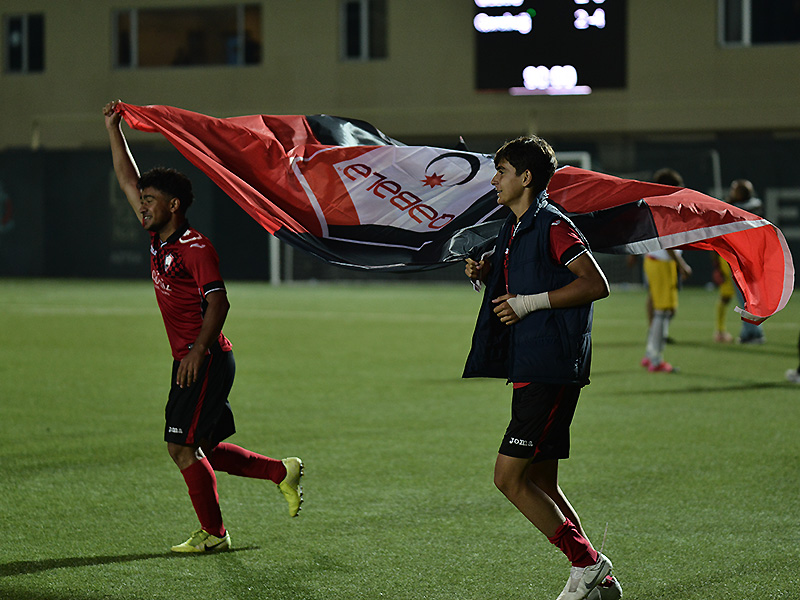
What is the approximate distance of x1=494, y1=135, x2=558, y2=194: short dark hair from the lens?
451 centimetres

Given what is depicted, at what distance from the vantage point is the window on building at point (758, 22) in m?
27.5

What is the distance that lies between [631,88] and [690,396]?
18978mm

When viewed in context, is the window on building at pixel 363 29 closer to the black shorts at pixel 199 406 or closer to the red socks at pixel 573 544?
the black shorts at pixel 199 406

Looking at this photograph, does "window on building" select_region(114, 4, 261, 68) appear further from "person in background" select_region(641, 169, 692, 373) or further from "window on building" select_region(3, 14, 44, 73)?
"person in background" select_region(641, 169, 692, 373)

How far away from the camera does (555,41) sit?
1847cm

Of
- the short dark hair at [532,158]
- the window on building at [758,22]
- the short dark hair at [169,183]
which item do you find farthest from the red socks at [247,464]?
the window on building at [758,22]

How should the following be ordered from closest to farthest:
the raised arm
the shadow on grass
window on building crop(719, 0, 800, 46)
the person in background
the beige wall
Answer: the shadow on grass, the raised arm, the person in background, window on building crop(719, 0, 800, 46), the beige wall

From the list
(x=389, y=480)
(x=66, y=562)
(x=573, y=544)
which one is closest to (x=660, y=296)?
(x=389, y=480)

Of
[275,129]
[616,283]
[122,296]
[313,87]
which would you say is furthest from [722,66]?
[275,129]

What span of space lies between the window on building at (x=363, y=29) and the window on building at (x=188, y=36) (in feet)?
8.26

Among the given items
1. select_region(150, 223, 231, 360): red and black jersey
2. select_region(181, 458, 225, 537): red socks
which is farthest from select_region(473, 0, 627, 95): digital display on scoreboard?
select_region(181, 458, 225, 537): red socks

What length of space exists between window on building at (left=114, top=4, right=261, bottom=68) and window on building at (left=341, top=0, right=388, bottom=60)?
8.26 feet

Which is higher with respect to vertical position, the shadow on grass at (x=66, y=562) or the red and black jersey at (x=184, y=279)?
the red and black jersey at (x=184, y=279)

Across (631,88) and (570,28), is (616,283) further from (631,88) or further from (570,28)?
(570,28)
